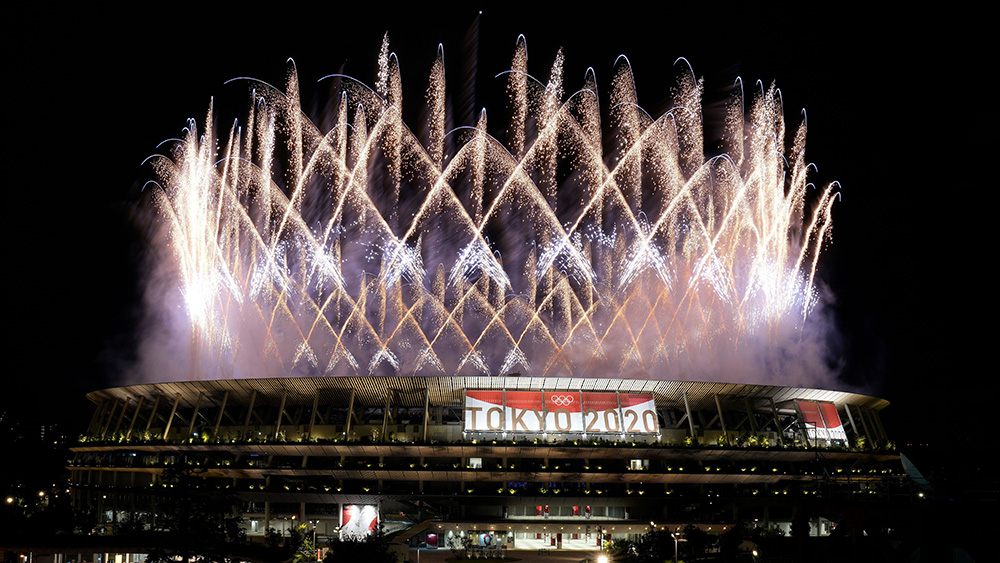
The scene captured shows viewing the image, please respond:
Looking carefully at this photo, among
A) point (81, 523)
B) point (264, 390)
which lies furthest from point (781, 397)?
point (81, 523)

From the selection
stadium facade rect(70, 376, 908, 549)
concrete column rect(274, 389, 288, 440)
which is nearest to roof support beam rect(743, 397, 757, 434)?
stadium facade rect(70, 376, 908, 549)

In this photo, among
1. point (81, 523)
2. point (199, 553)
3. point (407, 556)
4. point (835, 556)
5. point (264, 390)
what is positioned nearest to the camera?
point (835, 556)

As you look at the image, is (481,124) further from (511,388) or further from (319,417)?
(319,417)

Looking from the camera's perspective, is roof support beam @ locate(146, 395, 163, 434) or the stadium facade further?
roof support beam @ locate(146, 395, 163, 434)

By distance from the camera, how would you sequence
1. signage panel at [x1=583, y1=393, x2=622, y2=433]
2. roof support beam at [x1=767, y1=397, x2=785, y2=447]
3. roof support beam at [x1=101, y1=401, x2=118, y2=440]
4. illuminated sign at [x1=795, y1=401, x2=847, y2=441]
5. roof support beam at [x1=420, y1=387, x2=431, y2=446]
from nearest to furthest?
1. signage panel at [x1=583, y1=393, x2=622, y2=433]
2. roof support beam at [x1=420, y1=387, x2=431, y2=446]
3. roof support beam at [x1=767, y1=397, x2=785, y2=447]
4. illuminated sign at [x1=795, y1=401, x2=847, y2=441]
5. roof support beam at [x1=101, y1=401, x2=118, y2=440]

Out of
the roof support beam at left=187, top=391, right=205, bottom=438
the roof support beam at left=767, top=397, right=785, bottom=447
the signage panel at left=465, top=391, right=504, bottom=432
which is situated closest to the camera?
the signage panel at left=465, top=391, right=504, bottom=432

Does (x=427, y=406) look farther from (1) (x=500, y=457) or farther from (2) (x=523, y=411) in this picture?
(2) (x=523, y=411)

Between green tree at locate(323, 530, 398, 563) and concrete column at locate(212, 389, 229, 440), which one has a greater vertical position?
concrete column at locate(212, 389, 229, 440)

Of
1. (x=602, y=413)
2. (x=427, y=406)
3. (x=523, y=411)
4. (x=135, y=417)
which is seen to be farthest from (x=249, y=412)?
(x=602, y=413)

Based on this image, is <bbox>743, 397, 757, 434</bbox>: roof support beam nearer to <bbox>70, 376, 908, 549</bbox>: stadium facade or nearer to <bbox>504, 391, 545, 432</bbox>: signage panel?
<bbox>70, 376, 908, 549</bbox>: stadium facade
